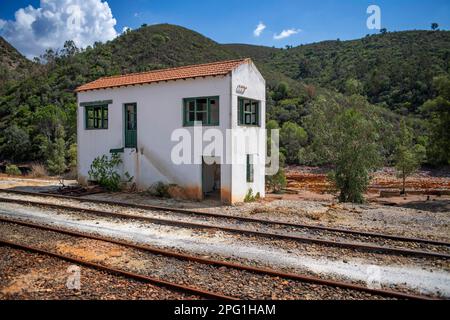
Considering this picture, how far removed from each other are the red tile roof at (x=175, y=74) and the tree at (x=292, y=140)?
26724 mm

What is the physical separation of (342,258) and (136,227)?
5939mm

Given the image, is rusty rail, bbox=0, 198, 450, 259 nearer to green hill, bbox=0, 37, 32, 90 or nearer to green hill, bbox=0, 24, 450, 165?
green hill, bbox=0, 24, 450, 165

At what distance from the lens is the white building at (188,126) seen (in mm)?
15134

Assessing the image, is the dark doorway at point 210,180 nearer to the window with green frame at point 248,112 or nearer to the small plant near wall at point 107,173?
the window with green frame at point 248,112

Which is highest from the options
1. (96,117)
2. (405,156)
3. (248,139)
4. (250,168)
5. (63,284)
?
(96,117)

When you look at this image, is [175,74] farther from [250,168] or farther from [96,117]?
[96,117]

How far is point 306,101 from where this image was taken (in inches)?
2087

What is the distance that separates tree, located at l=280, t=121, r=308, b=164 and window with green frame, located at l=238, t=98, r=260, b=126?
2565 cm

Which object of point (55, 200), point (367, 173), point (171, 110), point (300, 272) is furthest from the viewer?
point (367, 173)

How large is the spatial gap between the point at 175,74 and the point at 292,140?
28194 mm

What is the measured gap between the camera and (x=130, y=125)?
18203 millimetres

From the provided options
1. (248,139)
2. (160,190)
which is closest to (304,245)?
(248,139)
